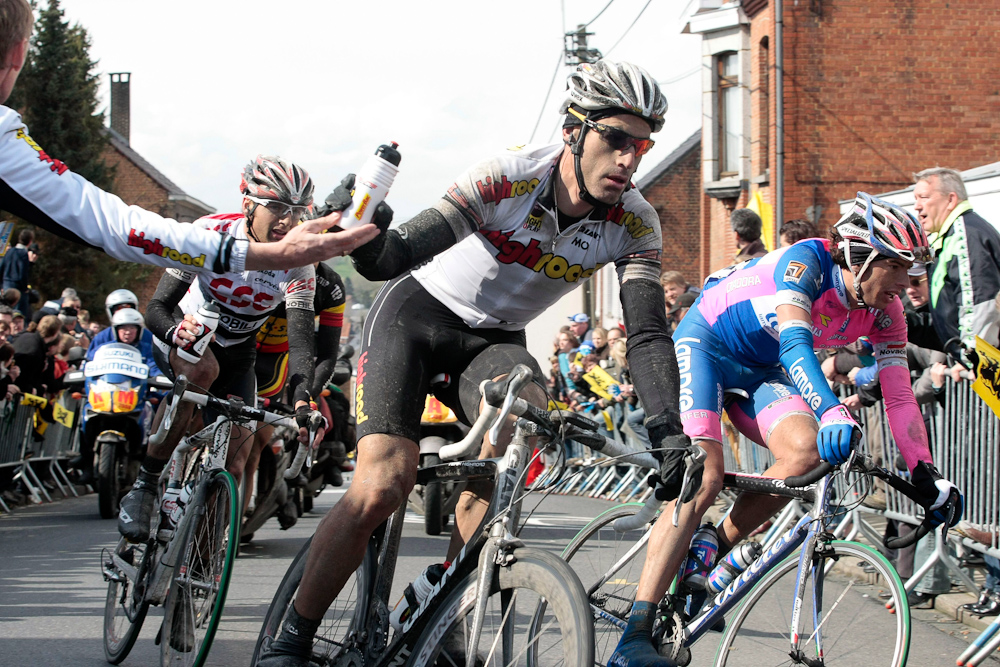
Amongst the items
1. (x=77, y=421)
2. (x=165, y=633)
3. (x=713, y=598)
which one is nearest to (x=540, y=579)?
(x=713, y=598)

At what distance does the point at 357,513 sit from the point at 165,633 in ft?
4.82

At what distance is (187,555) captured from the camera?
4.74m

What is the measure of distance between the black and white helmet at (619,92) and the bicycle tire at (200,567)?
212 cm

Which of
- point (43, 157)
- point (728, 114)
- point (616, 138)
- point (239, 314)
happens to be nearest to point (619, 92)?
point (616, 138)

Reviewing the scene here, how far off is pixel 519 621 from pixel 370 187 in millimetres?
1425

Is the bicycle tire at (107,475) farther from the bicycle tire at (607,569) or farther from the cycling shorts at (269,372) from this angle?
the bicycle tire at (607,569)

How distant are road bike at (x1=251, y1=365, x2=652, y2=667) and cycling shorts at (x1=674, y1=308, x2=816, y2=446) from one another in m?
1.48

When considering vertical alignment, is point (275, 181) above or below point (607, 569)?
above

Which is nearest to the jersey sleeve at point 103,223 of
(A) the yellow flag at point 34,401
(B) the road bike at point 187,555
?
(B) the road bike at point 187,555

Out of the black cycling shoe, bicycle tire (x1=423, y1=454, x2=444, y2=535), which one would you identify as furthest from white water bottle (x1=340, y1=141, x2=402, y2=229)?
bicycle tire (x1=423, y1=454, x2=444, y2=535)

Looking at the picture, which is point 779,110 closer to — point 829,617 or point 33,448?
point 33,448

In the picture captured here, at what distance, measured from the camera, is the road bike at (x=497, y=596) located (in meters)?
3.10

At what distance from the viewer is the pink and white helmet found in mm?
4430

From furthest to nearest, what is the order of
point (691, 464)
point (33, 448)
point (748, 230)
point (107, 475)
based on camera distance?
point (33, 448), point (107, 475), point (748, 230), point (691, 464)
